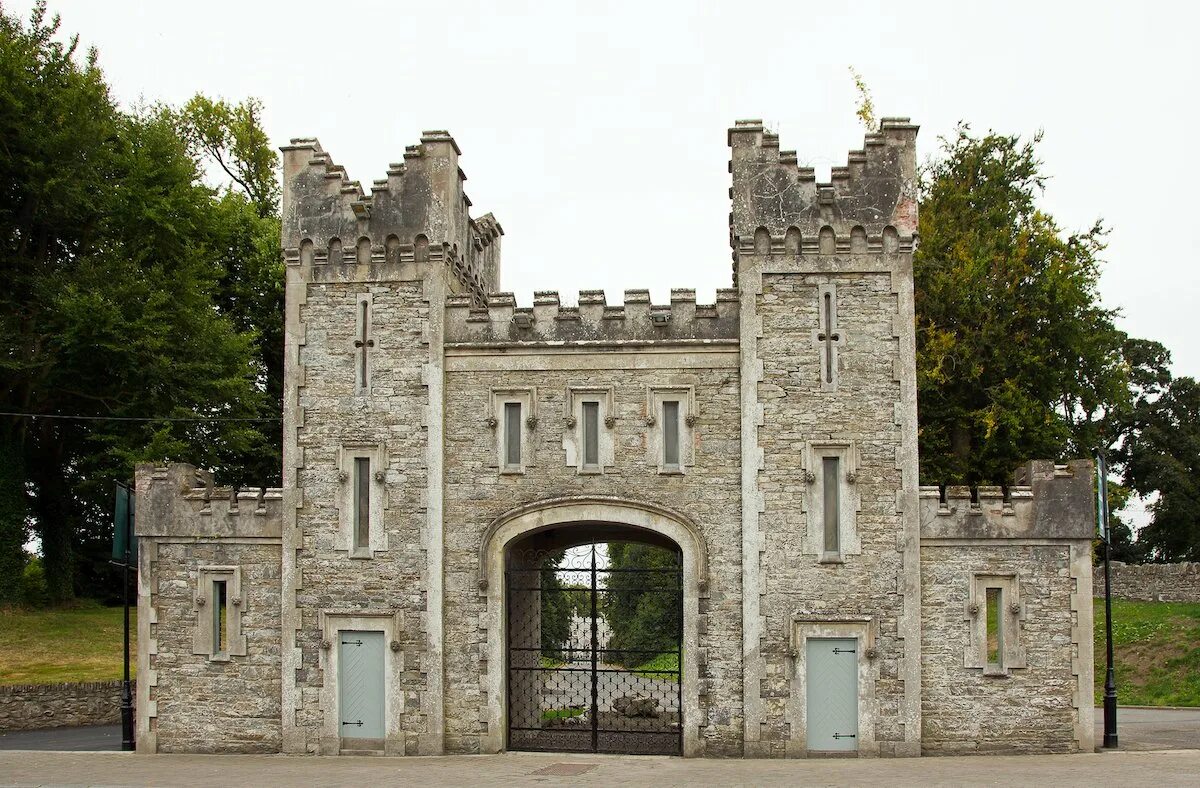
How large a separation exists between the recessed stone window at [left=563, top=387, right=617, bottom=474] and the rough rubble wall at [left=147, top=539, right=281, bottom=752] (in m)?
5.22

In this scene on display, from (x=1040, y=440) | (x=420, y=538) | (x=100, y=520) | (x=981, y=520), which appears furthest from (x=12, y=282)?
(x=1040, y=440)

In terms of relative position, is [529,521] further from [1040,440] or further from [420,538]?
[1040,440]

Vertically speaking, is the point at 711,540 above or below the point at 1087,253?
below

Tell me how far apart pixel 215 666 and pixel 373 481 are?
405 centimetres

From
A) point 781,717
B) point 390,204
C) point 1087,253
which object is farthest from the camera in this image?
point 1087,253

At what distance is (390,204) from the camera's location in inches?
768

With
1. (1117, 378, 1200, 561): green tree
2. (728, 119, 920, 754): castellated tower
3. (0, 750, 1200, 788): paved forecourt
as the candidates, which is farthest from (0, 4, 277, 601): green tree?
(1117, 378, 1200, 561): green tree

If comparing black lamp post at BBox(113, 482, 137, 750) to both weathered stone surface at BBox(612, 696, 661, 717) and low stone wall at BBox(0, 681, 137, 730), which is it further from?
weathered stone surface at BBox(612, 696, 661, 717)

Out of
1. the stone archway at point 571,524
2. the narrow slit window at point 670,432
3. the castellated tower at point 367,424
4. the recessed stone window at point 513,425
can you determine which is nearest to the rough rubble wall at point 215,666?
the castellated tower at point 367,424

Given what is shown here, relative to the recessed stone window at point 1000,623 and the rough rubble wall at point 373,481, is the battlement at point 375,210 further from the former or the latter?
the recessed stone window at point 1000,623

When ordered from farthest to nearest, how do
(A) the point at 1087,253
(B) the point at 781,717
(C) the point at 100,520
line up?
(C) the point at 100,520
(A) the point at 1087,253
(B) the point at 781,717

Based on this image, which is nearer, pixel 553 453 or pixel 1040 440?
pixel 553 453

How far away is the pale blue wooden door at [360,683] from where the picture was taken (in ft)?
61.7

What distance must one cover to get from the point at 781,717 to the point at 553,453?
5.39 m
